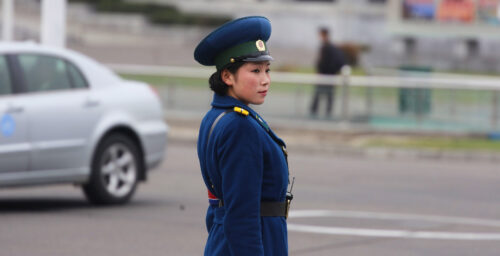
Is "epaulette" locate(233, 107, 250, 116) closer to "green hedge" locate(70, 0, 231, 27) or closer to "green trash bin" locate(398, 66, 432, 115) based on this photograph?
"green trash bin" locate(398, 66, 432, 115)

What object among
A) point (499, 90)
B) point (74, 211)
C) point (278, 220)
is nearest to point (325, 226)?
point (74, 211)

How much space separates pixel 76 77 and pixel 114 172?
1089 millimetres

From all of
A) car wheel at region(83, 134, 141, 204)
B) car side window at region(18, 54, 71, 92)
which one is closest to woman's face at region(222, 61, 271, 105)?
car side window at region(18, 54, 71, 92)

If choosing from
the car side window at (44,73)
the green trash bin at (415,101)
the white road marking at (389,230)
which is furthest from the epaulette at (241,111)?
the green trash bin at (415,101)

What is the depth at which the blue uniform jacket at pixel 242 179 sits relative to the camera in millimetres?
4250

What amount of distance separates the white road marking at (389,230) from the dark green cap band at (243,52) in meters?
5.62

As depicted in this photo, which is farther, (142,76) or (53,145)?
(142,76)

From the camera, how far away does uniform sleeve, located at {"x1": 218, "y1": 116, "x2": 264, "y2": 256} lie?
4246 millimetres

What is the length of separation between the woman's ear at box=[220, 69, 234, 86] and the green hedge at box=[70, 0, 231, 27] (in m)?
48.9

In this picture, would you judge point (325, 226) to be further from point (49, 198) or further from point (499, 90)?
point (499, 90)

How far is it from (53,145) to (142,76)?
1120 cm

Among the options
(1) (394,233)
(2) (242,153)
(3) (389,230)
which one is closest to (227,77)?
(2) (242,153)

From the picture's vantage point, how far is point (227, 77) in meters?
4.51

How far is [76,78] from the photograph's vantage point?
37.0 feet
